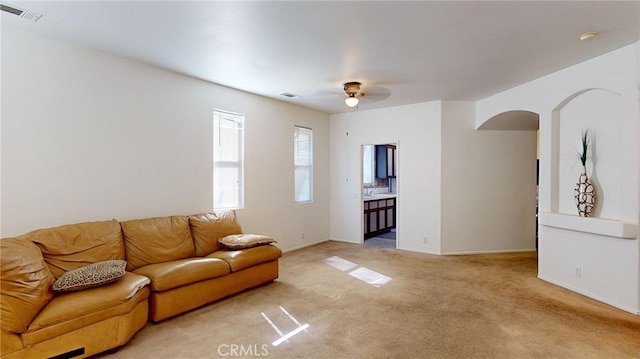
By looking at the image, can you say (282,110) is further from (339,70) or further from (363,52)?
(363,52)

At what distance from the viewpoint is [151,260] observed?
11.0 ft

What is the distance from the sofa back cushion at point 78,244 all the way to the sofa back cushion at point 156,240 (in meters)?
0.11

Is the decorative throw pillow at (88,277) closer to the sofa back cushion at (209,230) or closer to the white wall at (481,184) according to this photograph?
the sofa back cushion at (209,230)

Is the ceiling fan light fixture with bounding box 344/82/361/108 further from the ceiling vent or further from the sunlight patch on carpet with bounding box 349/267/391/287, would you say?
the ceiling vent

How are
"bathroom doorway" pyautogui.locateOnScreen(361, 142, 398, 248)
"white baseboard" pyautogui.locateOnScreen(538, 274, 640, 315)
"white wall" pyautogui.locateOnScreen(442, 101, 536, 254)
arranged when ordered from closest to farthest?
"white baseboard" pyautogui.locateOnScreen(538, 274, 640, 315) < "white wall" pyautogui.locateOnScreen(442, 101, 536, 254) < "bathroom doorway" pyautogui.locateOnScreen(361, 142, 398, 248)

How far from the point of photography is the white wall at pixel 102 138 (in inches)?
111

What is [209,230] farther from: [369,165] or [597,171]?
[369,165]

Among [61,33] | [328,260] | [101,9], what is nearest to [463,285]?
[328,260]

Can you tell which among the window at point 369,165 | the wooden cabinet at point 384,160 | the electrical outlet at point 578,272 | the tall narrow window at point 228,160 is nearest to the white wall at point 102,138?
the tall narrow window at point 228,160

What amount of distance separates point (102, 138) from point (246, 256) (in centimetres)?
201

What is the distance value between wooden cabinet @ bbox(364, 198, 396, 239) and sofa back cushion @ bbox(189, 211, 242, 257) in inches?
137

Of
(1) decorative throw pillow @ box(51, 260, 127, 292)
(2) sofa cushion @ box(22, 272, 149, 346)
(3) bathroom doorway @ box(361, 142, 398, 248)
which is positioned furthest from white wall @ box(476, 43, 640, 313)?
(1) decorative throw pillow @ box(51, 260, 127, 292)

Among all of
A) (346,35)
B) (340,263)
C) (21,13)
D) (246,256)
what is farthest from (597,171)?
(21,13)

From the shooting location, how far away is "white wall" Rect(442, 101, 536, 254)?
5.54m
